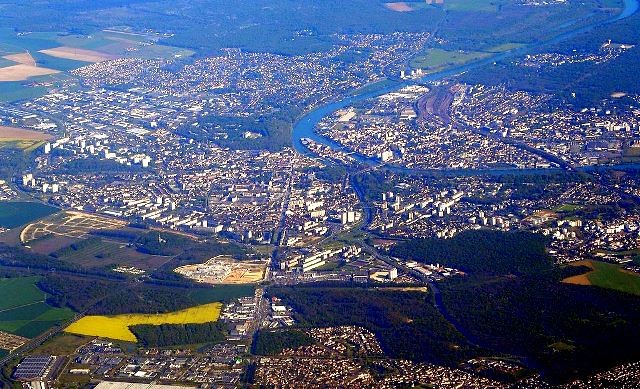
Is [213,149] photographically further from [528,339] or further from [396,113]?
[528,339]

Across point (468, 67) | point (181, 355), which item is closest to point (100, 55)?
point (468, 67)

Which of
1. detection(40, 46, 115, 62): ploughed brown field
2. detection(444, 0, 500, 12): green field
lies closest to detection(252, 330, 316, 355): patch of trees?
detection(40, 46, 115, 62): ploughed brown field

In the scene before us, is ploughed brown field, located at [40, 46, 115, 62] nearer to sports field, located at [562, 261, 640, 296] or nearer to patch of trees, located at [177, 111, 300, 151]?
patch of trees, located at [177, 111, 300, 151]

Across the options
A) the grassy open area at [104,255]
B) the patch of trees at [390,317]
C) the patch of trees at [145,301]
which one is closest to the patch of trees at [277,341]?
the patch of trees at [390,317]

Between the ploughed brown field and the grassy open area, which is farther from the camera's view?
the ploughed brown field

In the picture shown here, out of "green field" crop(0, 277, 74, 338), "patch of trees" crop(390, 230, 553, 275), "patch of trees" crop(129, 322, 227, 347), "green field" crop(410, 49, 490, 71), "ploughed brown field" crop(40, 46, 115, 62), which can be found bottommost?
"green field" crop(0, 277, 74, 338)

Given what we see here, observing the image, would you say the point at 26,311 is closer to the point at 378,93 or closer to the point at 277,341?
the point at 277,341
